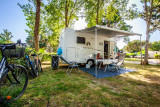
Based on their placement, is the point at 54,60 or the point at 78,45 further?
the point at 78,45

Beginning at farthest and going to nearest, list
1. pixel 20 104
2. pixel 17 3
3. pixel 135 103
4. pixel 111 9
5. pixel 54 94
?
1. pixel 111 9
2. pixel 17 3
3. pixel 54 94
4. pixel 135 103
5. pixel 20 104

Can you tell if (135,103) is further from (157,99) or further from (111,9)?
(111,9)

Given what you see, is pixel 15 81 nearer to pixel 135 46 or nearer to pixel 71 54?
pixel 71 54

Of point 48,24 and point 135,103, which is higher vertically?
point 48,24

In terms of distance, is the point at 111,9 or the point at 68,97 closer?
the point at 68,97

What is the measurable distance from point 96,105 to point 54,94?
1.16 meters

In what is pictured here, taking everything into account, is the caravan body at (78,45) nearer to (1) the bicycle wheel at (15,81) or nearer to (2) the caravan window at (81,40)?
(2) the caravan window at (81,40)

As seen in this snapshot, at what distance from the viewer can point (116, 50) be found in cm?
885

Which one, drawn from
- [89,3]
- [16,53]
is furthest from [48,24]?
[16,53]

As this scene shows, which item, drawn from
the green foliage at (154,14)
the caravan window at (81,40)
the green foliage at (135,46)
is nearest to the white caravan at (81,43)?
the caravan window at (81,40)

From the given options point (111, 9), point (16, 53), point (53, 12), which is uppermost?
point (111, 9)

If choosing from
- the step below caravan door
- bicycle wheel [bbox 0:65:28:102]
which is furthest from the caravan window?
bicycle wheel [bbox 0:65:28:102]

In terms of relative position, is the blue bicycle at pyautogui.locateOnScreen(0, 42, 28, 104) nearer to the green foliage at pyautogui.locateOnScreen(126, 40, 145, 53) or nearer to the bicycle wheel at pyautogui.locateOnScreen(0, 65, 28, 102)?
the bicycle wheel at pyautogui.locateOnScreen(0, 65, 28, 102)

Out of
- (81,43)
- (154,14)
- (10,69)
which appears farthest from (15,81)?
(154,14)
